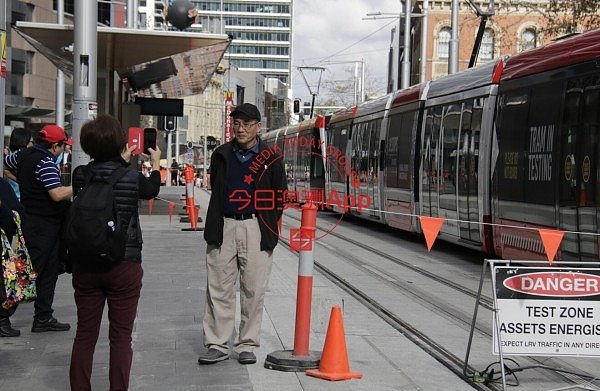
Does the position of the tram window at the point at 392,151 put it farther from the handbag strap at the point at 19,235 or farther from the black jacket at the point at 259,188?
the black jacket at the point at 259,188

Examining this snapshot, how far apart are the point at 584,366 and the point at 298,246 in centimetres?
273

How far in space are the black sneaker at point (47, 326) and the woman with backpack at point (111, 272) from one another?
2842 millimetres

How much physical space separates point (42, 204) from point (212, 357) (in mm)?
2280

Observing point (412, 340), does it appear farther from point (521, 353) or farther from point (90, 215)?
point (90, 215)

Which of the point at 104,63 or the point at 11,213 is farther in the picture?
the point at 104,63

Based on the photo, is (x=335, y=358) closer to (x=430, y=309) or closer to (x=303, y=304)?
(x=303, y=304)

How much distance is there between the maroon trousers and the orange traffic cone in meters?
1.60

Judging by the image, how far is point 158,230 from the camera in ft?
72.1

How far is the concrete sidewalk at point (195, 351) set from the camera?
693cm

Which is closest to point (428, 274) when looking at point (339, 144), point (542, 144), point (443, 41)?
point (542, 144)

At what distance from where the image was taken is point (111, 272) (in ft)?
19.7

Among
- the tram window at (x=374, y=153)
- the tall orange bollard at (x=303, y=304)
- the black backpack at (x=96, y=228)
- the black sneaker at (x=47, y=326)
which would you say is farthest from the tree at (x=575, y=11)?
the black backpack at (x=96, y=228)

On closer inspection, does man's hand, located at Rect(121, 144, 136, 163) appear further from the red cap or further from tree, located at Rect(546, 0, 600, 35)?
tree, located at Rect(546, 0, 600, 35)

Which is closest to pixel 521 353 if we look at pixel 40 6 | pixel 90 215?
pixel 90 215
